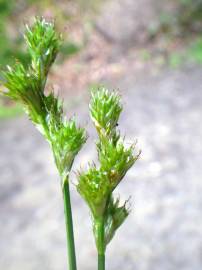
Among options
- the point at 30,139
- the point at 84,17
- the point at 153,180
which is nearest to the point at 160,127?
the point at 153,180

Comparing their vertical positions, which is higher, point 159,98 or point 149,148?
point 159,98

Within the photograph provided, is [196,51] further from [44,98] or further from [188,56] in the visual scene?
[44,98]

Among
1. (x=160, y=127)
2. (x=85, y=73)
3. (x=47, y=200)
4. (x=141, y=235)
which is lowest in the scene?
(x=141, y=235)

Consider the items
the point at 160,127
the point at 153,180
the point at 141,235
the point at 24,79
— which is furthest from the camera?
the point at 160,127

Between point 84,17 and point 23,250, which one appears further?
point 84,17

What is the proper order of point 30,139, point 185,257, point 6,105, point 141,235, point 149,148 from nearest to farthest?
point 185,257 → point 141,235 → point 149,148 → point 30,139 → point 6,105

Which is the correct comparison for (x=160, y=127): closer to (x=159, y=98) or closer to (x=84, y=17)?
(x=159, y=98)

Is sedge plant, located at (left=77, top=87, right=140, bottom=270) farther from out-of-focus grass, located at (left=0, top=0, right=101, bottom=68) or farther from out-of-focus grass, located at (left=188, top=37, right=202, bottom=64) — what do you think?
out-of-focus grass, located at (left=0, top=0, right=101, bottom=68)

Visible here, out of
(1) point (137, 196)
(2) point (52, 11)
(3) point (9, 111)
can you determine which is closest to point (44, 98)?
(1) point (137, 196)
